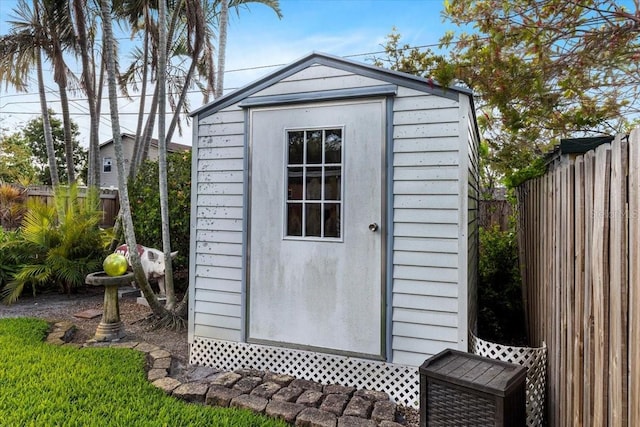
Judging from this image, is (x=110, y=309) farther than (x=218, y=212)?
Yes

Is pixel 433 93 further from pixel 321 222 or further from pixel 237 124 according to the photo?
pixel 237 124

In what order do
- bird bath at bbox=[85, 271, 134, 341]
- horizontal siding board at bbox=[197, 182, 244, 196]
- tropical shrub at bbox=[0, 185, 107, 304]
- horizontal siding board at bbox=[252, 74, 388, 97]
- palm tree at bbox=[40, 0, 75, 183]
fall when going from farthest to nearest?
palm tree at bbox=[40, 0, 75, 183] < tropical shrub at bbox=[0, 185, 107, 304] < bird bath at bbox=[85, 271, 134, 341] < horizontal siding board at bbox=[197, 182, 244, 196] < horizontal siding board at bbox=[252, 74, 388, 97]

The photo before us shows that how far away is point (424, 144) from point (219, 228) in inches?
76.3

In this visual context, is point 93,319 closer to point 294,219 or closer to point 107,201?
point 294,219

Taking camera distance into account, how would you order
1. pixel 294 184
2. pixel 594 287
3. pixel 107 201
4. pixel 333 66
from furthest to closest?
1. pixel 107 201
2. pixel 294 184
3. pixel 333 66
4. pixel 594 287

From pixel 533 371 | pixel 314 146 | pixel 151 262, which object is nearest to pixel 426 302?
pixel 533 371

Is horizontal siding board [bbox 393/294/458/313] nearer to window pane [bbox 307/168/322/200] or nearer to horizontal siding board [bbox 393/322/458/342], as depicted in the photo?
horizontal siding board [bbox 393/322/458/342]

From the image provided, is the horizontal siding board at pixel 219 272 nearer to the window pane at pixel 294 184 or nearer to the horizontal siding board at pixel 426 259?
the window pane at pixel 294 184

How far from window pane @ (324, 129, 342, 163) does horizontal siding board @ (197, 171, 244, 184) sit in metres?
0.81

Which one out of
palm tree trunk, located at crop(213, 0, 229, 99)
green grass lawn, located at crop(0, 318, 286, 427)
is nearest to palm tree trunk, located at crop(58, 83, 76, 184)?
palm tree trunk, located at crop(213, 0, 229, 99)

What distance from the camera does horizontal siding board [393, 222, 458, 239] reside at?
3031mm

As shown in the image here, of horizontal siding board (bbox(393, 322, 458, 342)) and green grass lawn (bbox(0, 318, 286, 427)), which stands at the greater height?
horizontal siding board (bbox(393, 322, 458, 342))

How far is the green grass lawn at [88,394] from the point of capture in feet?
8.56

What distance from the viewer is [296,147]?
3.49 m
